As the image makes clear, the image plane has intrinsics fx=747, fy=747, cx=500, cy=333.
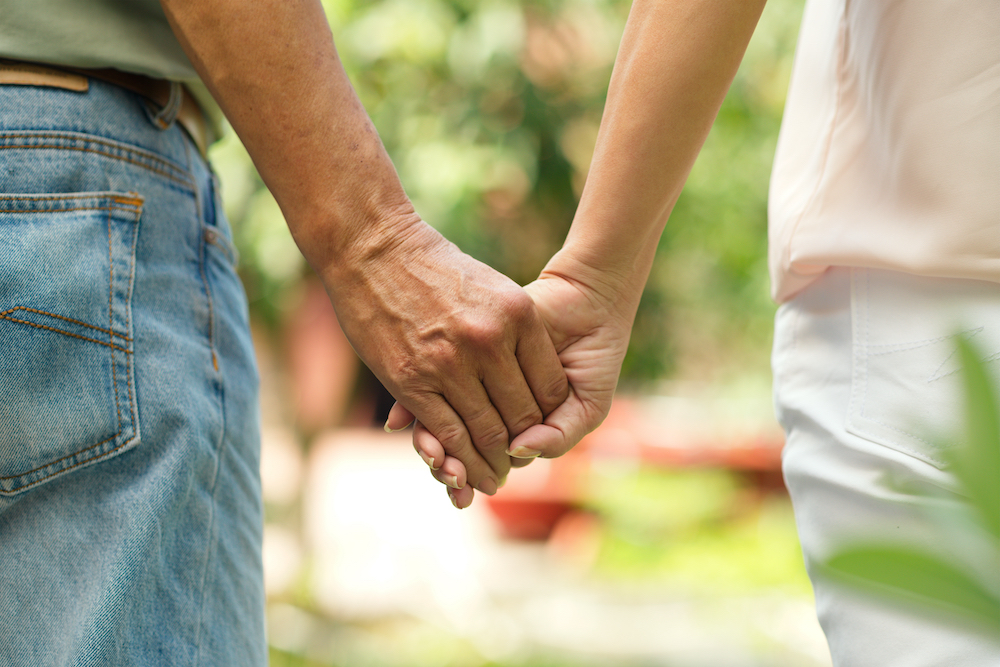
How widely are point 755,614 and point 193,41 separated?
11.4ft

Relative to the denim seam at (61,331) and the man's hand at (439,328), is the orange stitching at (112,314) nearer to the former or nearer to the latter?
the denim seam at (61,331)

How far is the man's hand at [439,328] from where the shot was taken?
0.93 m

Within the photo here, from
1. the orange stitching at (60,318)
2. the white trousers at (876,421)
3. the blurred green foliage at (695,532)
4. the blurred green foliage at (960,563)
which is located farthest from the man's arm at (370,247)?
the blurred green foliage at (695,532)

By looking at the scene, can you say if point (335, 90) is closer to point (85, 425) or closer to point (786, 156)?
point (85, 425)

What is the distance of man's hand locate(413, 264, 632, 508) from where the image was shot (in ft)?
3.36

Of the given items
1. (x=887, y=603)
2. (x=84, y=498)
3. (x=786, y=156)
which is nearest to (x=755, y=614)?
(x=786, y=156)

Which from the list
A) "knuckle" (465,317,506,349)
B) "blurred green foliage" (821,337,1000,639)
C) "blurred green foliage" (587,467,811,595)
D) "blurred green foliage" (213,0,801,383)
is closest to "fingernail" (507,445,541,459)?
"knuckle" (465,317,506,349)

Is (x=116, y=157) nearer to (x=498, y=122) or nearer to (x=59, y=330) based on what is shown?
(x=59, y=330)

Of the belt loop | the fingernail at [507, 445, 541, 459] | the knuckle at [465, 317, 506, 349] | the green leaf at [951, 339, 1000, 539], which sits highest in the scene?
the belt loop

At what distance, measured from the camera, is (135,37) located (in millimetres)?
816

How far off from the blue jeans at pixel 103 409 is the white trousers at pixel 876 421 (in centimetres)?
65

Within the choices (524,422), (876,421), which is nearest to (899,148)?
(876,421)

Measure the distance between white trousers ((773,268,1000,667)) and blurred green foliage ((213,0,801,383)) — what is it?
191 cm

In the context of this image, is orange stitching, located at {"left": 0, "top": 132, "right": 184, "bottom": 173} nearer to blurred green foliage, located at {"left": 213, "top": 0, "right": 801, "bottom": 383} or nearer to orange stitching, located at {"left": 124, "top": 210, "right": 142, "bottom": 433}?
orange stitching, located at {"left": 124, "top": 210, "right": 142, "bottom": 433}
